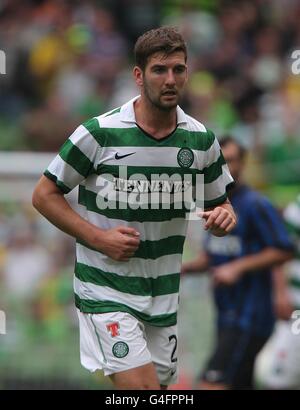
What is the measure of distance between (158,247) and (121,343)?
58 cm

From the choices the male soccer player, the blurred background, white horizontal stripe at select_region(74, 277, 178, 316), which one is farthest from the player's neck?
the blurred background

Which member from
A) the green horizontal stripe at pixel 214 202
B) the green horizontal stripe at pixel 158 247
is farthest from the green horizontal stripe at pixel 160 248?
the green horizontal stripe at pixel 214 202

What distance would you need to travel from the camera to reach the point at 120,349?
20.3 ft

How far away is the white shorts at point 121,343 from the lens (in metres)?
6.20

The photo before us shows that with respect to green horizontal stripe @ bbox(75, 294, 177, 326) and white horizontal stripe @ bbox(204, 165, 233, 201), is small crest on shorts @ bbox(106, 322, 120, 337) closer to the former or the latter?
green horizontal stripe @ bbox(75, 294, 177, 326)

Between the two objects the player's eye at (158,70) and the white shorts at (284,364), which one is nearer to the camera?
→ the player's eye at (158,70)

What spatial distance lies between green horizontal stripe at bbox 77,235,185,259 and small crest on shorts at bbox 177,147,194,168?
1.37 ft

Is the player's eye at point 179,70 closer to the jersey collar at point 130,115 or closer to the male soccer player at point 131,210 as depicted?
the male soccer player at point 131,210

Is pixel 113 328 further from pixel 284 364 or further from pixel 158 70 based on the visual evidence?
pixel 284 364

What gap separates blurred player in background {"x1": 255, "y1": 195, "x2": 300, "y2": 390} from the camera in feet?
30.8

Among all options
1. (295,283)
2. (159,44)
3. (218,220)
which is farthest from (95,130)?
(295,283)

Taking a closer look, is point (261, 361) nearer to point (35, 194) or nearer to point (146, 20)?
point (35, 194)

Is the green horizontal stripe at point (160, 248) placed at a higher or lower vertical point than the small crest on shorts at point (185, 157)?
lower
